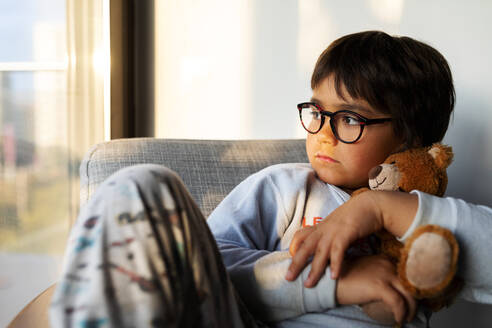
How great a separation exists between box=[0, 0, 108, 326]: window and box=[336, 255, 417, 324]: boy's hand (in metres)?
1.23

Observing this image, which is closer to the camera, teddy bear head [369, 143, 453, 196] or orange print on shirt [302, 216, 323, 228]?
teddy bear head [369, 143, 453, 196]

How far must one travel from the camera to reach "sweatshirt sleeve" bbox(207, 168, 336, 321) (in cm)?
69

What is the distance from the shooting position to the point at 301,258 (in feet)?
2.28

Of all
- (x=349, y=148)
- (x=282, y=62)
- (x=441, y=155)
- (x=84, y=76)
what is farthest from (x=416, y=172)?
(x=84, y=76)

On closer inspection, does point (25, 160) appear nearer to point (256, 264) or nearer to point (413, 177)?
point (256, 264)

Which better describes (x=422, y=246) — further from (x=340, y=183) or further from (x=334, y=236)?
(x=340, y=183)

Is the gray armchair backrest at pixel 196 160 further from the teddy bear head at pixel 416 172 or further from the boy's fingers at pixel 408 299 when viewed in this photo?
the boy's fingers at pixel 408 299

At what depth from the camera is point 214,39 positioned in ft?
5.87

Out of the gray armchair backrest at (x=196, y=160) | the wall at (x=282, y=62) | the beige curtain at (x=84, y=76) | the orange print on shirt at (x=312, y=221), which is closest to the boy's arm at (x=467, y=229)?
the orange print on shirt at (x=312, y=221)

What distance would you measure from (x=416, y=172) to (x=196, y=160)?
0.57 metres

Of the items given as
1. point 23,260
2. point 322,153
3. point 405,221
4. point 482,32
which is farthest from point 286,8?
point 23,260

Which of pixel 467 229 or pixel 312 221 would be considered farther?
pixel 312 221

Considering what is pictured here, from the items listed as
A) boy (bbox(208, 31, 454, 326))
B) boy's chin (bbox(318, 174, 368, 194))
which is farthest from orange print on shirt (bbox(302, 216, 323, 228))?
boy's chin (bbox(318, 174, 368, 194))

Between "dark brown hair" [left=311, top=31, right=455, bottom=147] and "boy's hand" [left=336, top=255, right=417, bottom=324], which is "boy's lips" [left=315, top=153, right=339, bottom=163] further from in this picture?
"boy's hand" [left=336, top=255, right=417, bottom=324]
